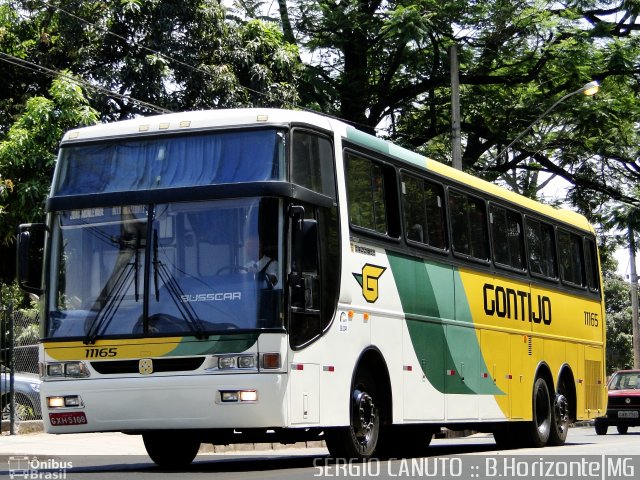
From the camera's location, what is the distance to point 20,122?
23.2m

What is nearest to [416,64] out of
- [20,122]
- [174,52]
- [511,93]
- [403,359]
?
[511,93]

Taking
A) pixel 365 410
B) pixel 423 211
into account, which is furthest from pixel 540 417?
pixel 365 410

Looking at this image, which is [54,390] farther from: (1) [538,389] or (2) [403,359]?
(1) [538,389]

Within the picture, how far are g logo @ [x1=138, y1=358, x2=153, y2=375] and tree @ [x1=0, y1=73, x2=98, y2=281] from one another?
36.5ft

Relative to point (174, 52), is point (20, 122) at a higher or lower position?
lower

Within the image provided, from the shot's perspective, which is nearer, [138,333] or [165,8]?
[138,333]

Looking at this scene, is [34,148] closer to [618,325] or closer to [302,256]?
[302,256]

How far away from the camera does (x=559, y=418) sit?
19703 millimetres

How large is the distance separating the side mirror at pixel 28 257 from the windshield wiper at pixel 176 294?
1.34 meters

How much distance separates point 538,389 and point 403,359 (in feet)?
17.3

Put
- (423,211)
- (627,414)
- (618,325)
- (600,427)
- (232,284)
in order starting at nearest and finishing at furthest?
(232,284) < (423,211) < (600,427) < (627,414) < (618,325)

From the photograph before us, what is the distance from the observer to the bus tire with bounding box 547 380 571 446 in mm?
19438

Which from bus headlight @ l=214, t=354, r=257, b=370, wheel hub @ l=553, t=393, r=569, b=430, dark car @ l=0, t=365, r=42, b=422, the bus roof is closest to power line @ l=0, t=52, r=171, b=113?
dark car @ l=0, t=365, r=42, b=422

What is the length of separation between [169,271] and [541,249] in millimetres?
8951
